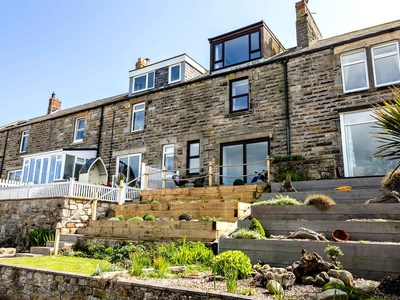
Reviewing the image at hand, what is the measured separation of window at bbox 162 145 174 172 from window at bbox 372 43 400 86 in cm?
979

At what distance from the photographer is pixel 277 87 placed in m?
14.4

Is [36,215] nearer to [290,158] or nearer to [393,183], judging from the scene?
[290,158]

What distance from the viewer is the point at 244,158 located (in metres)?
14.5

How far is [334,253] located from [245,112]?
1034cm

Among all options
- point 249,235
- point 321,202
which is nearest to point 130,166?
point 249,235

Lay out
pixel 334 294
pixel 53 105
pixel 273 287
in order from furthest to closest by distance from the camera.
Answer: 1. pixel 53 105
2. pixel 273 287
3. pixel 334 294

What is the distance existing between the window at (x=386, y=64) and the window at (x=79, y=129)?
1668 cm

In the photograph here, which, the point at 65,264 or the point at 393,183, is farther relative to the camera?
the point at 393,183

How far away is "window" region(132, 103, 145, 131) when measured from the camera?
731 inches

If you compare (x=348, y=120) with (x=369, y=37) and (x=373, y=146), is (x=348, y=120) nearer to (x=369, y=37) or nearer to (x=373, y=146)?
(x=373, y=146)

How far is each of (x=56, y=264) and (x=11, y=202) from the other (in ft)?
26.5

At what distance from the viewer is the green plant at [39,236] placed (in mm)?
11391

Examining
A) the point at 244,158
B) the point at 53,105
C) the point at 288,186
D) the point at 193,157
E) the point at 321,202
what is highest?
the point at 53,105

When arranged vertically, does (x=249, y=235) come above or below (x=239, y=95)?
below
